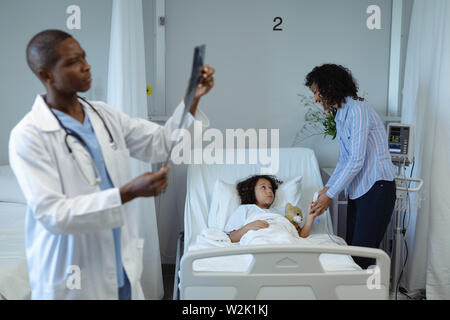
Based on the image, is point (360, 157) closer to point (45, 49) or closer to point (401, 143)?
point (401, 143)

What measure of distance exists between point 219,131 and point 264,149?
1.40ft

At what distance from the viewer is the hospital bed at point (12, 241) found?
1846 millimetres

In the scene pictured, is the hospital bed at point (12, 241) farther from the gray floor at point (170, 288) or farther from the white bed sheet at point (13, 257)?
the gray floor at point (170, 288)

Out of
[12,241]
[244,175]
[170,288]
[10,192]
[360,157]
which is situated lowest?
[170,288]

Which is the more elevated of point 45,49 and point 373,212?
point 45,49

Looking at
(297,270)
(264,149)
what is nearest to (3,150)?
(264,149)

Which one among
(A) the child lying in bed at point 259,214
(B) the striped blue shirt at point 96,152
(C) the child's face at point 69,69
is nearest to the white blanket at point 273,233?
(A) the child lying in bed at point 259,214

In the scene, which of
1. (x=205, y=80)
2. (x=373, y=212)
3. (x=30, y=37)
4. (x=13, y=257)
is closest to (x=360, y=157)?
(x=373, y=212)

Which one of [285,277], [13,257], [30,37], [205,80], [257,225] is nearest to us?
[205,80]

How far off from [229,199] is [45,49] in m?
1.68

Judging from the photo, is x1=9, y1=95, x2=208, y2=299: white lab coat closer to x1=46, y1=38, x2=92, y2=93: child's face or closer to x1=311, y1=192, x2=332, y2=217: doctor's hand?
x1=46, y1=38, x2=92, y2=93: child's face

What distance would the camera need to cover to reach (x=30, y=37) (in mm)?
3047

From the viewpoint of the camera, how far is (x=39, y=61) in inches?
47.7

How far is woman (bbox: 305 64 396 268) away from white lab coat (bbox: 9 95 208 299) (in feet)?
3.43
